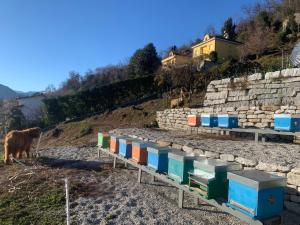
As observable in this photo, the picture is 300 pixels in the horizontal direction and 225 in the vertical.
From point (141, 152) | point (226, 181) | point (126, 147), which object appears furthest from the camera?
point (126, 147)

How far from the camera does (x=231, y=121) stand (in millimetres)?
11375

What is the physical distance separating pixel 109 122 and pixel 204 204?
1632 cm

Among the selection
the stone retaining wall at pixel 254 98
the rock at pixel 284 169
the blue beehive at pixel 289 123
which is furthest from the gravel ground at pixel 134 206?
the stone retaining wall at pixel 254 98

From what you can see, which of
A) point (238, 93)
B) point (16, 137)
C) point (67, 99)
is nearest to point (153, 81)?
point (67, 99)

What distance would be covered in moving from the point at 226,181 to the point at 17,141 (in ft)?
27.7

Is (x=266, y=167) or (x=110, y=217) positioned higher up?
(x=266, y=167)

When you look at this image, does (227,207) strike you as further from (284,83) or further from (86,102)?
(86,102)

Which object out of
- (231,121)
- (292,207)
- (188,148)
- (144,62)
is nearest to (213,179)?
(292,207)

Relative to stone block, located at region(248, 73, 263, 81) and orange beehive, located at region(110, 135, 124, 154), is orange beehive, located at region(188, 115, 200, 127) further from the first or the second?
orange beehive, located at region(110, 135, 124, 154)

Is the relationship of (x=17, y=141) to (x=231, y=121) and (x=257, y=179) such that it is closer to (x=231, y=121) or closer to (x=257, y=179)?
(x=231, y=121)

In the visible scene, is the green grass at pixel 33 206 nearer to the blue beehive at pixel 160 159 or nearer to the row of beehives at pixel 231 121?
the blue beehive at pixel 160 159

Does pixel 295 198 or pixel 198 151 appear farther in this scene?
pixel 198 151

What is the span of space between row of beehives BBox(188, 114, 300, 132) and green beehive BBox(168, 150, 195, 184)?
471 centimetres

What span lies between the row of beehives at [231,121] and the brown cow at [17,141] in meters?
6.45
